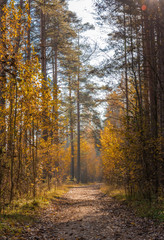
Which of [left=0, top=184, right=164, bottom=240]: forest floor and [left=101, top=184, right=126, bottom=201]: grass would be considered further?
[left=101, top=184, right=126, bottom=201]: grass

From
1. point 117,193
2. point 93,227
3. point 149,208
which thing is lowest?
point 117,193

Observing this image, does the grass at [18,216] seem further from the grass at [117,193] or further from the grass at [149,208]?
the grass at [117,193]

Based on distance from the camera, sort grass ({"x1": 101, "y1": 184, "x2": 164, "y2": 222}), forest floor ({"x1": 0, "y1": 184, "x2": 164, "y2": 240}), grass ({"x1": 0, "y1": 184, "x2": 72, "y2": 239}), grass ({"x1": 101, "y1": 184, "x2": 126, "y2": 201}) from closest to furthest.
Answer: grass ({"x1": 0, "y1": 184, "x2": 72, "y2": 239}), forest floor ({"x1": 0, "y1": 184, "x2": 164, "y2": 240}), grass ({"x1": 101, "y1": 184, "x2": 164, "y2": 222}), grass ({"x1": 101, "y1": 184, "x2": 126, "y2": 201})

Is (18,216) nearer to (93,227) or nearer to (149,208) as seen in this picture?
(93,227)

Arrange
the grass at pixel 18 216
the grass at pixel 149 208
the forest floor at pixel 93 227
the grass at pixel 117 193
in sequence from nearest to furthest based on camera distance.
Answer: the grass at pixel 18 216, the forest floor at pixel 93 227, the grass at pixel 149 208, the grass at pixel 117 193

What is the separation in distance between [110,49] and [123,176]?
5896 mm

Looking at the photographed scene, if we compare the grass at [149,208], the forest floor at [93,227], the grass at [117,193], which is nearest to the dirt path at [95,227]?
the forest floor at [93,227]

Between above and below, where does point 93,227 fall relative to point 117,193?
above

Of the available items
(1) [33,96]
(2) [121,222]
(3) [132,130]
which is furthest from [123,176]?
(1) [33,96]

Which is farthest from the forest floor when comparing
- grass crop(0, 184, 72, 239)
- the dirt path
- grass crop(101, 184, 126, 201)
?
grass crop(101, 184, 126, 201)

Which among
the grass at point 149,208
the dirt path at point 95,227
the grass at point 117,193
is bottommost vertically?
the grass at point 117,193

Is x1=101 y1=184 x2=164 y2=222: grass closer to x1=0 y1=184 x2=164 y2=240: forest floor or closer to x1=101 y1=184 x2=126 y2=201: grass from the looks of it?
x1=0 y1=184 x2=164 y2=240: forest floor

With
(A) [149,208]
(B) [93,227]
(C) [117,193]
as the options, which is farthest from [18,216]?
(C) [117,193]

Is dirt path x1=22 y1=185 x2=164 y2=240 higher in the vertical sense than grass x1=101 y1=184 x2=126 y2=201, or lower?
higher
